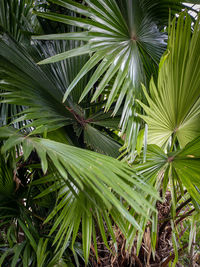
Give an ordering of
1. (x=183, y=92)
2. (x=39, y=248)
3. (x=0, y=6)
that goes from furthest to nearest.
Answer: (x=0, y=6) < (x=39, y=248) < (x=183, y=92)

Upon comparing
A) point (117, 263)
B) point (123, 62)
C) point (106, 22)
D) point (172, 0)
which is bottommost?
point (117, 263)

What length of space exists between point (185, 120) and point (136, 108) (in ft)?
0.56

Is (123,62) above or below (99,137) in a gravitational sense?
above

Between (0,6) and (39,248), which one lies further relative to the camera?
(0,6)

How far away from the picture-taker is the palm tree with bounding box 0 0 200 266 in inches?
28.6

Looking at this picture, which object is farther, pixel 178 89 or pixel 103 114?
pixel 103 114

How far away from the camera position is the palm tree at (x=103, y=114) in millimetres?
726

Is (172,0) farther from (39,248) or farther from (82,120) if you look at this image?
(39,248)

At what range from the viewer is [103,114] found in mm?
1077

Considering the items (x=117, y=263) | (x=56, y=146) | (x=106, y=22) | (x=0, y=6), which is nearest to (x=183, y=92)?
(x=106, y=22)

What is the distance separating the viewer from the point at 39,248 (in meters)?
0.95

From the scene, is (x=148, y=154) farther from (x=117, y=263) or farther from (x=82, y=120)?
(x=117, y=263)

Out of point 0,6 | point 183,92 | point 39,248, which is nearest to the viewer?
point 183,92

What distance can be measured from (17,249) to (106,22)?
902 mm
